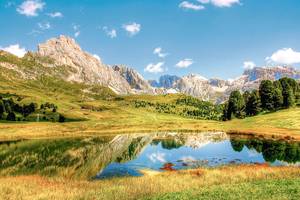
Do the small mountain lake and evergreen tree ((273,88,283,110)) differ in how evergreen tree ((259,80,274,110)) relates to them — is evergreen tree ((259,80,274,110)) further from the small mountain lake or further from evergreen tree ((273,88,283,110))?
the small mountain lake

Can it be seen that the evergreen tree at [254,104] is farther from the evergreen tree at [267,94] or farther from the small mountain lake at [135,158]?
the small mountain lake at [135,158]

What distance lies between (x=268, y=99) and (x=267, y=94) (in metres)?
2.78

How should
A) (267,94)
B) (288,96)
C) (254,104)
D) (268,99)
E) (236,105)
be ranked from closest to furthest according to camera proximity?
(288,96) < (267,94) < (268,99) < (254,104) < (236,105)

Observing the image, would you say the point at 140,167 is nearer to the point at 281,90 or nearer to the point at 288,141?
the point at 288,141

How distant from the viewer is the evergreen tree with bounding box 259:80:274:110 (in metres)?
161

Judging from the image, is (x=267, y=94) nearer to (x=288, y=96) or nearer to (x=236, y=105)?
(x=288, y=96)

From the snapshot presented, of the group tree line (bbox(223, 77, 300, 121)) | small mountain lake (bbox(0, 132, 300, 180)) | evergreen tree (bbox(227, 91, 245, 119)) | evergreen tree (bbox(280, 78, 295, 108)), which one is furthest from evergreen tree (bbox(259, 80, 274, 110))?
small mountain lake (bbox(0, 132, 300, 180))

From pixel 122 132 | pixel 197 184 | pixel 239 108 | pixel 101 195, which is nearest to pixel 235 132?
pixel 122 132

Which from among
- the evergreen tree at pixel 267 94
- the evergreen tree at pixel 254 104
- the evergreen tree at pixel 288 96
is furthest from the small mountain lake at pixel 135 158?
the evergreen tree at pixel 254 104

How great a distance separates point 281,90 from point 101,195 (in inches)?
6014

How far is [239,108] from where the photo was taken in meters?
186

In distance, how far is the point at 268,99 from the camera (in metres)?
162

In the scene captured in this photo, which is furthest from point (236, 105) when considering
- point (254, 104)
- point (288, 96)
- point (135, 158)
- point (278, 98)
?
point (135, 158)

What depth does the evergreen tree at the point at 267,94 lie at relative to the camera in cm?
16104
